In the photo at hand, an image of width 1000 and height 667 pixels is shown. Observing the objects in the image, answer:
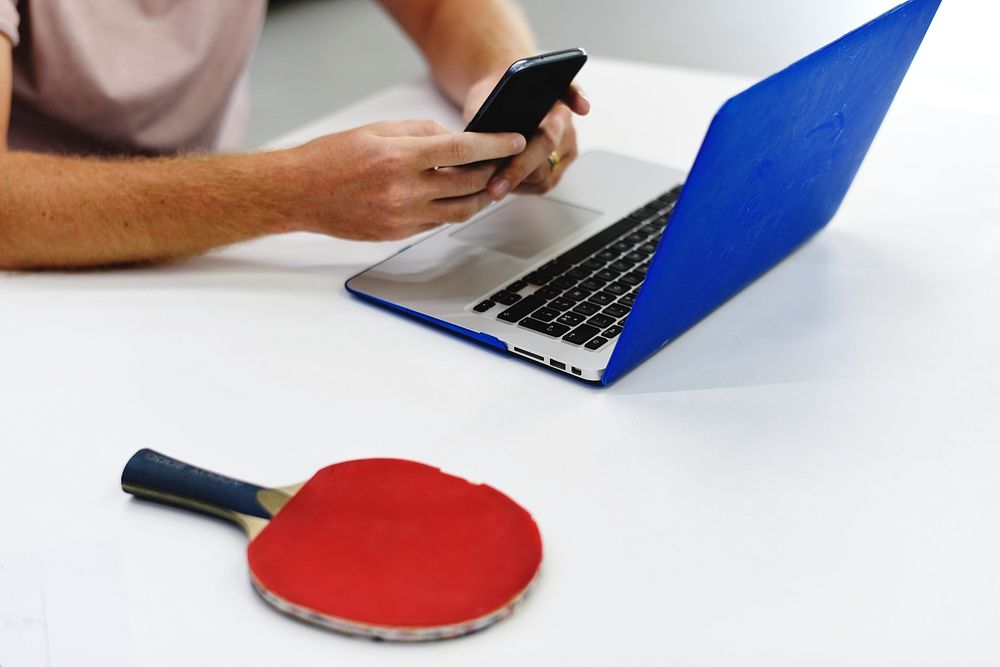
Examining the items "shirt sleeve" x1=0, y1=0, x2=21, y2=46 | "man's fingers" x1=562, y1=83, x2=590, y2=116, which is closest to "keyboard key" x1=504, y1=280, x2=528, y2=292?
"man's fingers" x1=562, y1=83, x2=590, y2=116

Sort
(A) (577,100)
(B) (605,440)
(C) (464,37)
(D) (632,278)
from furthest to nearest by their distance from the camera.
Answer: (C) (464,37), (A) (577,100), (D) (632,278), (B) (605,440)

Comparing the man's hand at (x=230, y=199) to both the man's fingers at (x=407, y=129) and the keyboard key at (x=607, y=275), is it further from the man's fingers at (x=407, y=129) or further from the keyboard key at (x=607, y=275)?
the keyboard key at (x=607, y=275)

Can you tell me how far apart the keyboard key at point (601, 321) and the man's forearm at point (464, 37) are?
1.87ft

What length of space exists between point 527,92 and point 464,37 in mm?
547

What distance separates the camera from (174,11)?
4.75ft

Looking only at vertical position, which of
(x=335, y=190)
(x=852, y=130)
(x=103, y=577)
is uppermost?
(x=852, y=130)

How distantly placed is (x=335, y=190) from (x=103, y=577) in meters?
0.48

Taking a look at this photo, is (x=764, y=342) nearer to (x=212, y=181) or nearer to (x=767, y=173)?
(x=767, y=173)

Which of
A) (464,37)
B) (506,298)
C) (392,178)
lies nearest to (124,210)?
(392,178)

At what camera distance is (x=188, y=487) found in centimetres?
76

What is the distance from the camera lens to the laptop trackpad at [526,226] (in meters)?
1.15

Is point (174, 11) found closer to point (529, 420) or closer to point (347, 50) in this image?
point (529, 420)

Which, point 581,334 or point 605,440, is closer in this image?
point 605,440

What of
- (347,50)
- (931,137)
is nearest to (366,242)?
(931,137)
